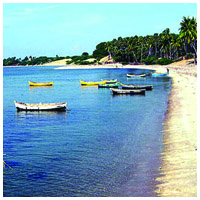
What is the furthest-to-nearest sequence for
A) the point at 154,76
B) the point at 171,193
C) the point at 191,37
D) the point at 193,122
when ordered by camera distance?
the point at 191,37, the point at 154,76, the point at 193,122, the point at 171,193

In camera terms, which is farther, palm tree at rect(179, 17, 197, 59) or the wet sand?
palm tree at rect(179, 17, 197, 59)

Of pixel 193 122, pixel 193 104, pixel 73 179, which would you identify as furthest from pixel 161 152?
pixel 193 104

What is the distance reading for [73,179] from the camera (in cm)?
2548

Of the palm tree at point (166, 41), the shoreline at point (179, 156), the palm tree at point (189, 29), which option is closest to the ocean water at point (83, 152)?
the shoreline at point (179, 156)

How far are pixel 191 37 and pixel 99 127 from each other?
361 feet

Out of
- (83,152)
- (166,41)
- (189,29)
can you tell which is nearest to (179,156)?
(83,152)

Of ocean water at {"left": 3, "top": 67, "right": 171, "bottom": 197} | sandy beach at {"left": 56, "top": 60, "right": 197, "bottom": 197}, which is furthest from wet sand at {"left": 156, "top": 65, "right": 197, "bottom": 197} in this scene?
ocean water at {"left": 3, "top": 67, "right": 171, "bottom": 197}

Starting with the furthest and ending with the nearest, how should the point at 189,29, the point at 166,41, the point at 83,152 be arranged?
the point at 166,41 → the point at 189,29 → the point at 83,152

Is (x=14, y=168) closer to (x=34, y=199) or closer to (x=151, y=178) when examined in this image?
(x=34, y=199)

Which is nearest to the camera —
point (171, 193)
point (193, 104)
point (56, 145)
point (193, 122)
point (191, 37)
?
point (171, 193)

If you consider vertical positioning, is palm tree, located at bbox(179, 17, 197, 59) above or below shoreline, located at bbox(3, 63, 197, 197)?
above

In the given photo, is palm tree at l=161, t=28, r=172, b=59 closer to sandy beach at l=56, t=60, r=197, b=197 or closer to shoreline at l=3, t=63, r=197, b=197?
sandy beach at l=56, t=60, r=197, b=197

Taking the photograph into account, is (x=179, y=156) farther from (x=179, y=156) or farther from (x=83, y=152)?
(x=83, y=152)

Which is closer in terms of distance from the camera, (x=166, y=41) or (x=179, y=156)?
(x=179, y=156)
